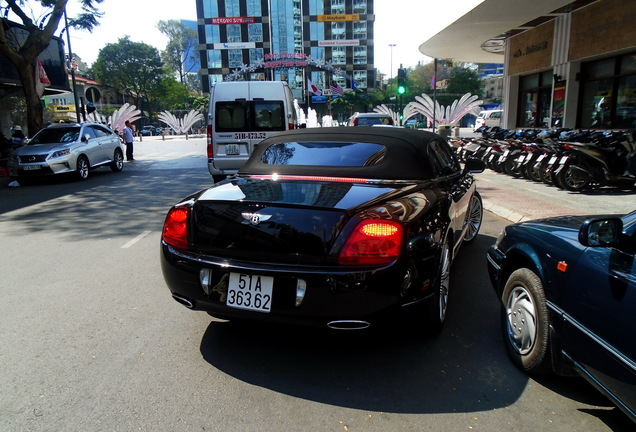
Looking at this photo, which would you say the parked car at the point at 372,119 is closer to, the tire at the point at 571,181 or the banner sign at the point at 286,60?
the tire at the point at 571,181

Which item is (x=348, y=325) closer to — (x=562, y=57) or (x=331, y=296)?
(x=331, y=296)

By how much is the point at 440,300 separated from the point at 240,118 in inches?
366

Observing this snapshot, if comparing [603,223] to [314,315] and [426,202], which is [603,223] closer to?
[426,202]

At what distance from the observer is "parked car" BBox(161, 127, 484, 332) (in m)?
2.67

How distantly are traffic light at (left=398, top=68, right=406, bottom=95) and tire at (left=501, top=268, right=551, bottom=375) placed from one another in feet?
57.2

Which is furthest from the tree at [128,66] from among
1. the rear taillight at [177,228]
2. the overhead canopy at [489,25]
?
the rear taillight at [177,228]

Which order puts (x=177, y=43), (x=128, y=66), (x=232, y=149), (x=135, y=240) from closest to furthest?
(x=135, y=240)
(x=232, y=149)
(x=128, y=66)
(x=177, y=43)

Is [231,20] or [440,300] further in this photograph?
[231,20]

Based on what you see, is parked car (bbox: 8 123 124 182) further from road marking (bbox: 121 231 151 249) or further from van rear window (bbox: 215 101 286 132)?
road marking (bbox: 121 231 151 249)

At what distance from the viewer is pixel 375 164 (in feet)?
12.2

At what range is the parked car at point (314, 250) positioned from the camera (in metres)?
2.67

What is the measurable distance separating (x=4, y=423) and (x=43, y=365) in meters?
0.63

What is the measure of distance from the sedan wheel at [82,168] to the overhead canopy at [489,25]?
519 inches

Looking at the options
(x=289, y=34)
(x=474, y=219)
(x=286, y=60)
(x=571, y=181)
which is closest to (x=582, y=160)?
(x=571, y=181)
